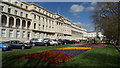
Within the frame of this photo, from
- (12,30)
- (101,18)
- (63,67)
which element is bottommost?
(63,67)

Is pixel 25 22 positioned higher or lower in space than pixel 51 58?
higher

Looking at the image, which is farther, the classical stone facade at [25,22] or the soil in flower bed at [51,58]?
the classical stone facade at [25,22]

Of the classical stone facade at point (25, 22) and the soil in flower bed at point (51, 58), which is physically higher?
the classical stone facade at point (25, 22)

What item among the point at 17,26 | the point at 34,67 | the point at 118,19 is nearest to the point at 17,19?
the point at 17,26

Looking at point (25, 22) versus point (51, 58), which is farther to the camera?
point (25, 22)

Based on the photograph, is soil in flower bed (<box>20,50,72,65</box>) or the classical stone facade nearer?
soil in flower bed (<box>20,50,72,65</box>)

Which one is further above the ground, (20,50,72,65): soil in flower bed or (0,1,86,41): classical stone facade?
(0,1,86,41): classical stone facade

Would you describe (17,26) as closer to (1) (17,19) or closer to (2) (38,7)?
(1) (17,19)

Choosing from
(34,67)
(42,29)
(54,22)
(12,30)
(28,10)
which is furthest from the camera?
(54,22)

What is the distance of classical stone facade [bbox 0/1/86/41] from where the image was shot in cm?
3911

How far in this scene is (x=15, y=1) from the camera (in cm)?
4391

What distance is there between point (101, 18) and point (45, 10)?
1364 inches

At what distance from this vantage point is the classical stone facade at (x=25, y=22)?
1540 inches

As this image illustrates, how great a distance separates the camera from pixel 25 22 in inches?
1924
